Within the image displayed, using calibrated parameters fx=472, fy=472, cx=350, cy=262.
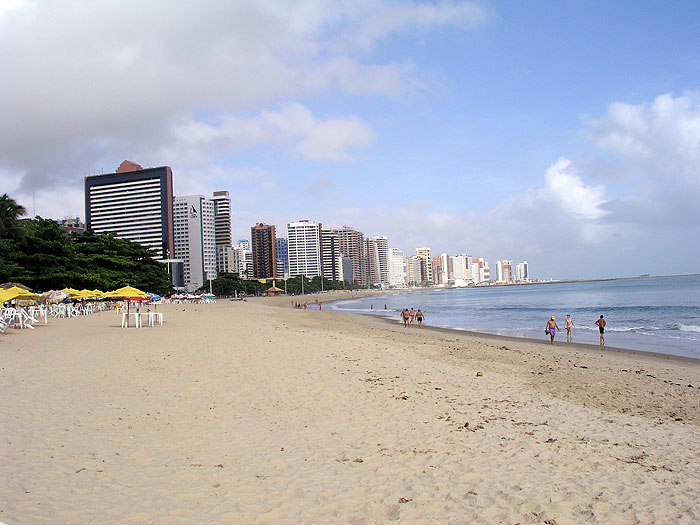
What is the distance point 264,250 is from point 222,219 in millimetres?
21854

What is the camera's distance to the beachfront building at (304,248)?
639 feet

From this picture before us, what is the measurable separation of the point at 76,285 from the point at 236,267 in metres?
125

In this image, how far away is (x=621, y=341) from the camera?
20.0 m

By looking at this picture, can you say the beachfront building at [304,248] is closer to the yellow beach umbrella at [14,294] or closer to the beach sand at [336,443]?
the yellow beach umbrella at [14,294]

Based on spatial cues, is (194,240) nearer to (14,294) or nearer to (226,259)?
(226,259)

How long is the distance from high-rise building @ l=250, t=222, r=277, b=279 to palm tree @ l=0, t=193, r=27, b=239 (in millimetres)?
139525

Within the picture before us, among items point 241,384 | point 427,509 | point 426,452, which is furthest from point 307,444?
point 241,384

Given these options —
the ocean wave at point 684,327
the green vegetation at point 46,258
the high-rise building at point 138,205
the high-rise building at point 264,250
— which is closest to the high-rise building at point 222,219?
the high-rise building at point 264,250

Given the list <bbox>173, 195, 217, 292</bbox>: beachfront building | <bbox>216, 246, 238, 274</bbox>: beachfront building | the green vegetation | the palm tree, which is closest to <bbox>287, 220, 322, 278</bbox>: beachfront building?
<bbox>216, 246, 238, 274</bbox>: beachfront building

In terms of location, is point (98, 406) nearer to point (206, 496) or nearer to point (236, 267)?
point (206, 496)

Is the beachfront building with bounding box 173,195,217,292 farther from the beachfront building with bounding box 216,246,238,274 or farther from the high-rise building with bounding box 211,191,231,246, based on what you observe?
the high-rise building with bounding box 211,191,231,246

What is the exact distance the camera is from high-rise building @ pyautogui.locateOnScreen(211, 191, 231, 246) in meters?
162

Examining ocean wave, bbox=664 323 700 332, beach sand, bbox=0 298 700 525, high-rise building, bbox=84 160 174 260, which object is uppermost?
high-rise building, bbox=84 160 174 260

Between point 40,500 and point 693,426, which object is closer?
point 40,500
